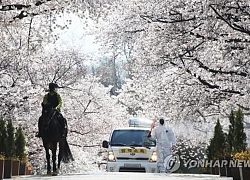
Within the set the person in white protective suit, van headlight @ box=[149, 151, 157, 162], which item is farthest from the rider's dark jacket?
van headlight @ box=[149, 151, 157, 162]

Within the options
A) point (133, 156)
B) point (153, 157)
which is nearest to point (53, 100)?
point (133, 156)

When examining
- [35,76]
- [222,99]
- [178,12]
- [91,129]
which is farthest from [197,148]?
[178,12]

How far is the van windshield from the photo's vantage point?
19906mm

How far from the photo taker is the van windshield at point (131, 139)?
19906mm

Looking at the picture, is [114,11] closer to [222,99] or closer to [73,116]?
[222,99]

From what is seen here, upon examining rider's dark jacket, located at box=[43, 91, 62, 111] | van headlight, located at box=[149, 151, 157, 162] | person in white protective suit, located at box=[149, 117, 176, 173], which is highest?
rider's dark jacket, located at box=[43, 91, 62, 111]

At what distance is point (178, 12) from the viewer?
21.6 metres

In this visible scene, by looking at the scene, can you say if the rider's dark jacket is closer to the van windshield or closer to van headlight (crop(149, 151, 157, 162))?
the van windshield

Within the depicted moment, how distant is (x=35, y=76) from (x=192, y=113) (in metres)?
9.55

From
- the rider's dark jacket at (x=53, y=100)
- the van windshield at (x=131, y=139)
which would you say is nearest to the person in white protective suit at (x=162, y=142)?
the van windshield at (x=131, y=139)

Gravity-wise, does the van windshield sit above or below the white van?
above

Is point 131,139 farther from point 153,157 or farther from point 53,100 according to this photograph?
point 53,100

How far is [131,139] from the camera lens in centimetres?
2009

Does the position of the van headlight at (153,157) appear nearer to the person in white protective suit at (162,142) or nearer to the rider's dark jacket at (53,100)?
the person in white protective suit at (162,142)
